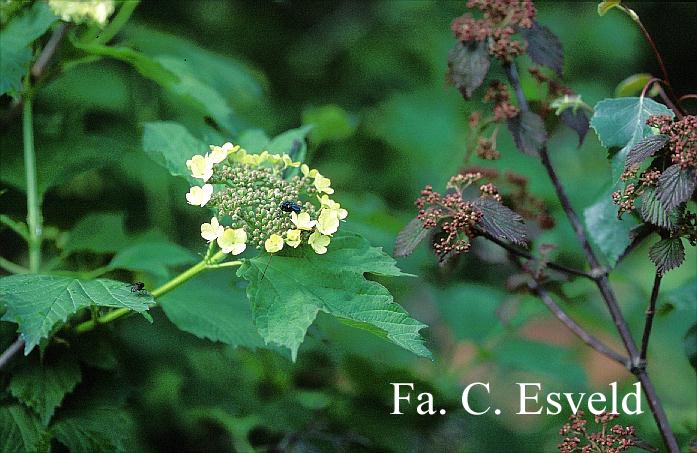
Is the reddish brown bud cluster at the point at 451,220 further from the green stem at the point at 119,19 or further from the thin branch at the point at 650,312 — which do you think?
the green stem at the point at 119,19

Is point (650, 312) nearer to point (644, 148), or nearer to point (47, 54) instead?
point (644, 148)

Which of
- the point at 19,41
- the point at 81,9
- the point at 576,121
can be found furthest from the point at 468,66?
the point at 19,41

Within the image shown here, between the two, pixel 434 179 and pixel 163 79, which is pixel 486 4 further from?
pixel 434 179

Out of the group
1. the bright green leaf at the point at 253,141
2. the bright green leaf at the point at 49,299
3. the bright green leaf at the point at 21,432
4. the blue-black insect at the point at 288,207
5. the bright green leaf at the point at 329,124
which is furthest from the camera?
the bright green leaf at the point at 329,124

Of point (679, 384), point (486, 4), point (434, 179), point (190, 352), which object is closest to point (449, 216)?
point (486, 4)

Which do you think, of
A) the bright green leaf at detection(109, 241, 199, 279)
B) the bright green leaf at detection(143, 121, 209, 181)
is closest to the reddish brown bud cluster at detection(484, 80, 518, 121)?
the bright green leaf at detection(143, 121, 209, 181)

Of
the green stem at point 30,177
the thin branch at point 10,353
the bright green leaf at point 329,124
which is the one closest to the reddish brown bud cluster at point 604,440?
the thin branch at point 10,353

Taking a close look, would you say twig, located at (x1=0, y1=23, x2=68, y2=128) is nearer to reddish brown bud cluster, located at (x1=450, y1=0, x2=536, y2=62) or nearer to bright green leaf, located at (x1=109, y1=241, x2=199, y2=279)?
bright green leaf, located at (x1=109, y1=241, x2=199, y2=279)
